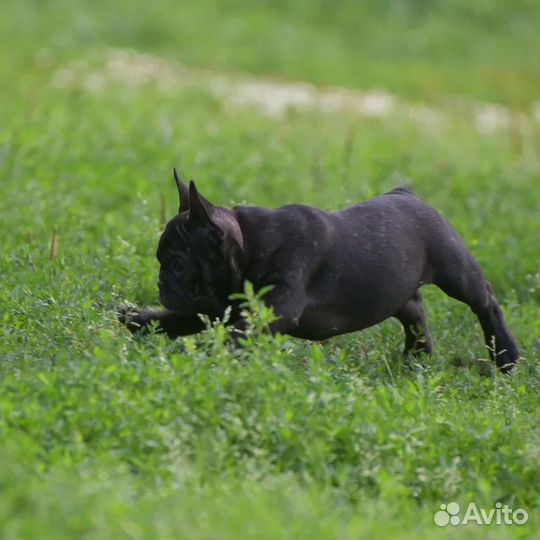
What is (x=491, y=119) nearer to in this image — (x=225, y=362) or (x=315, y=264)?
(x=315, y=264)

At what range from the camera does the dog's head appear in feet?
22.9

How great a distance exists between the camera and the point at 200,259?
7.04 m

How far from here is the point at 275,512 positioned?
5.33 m

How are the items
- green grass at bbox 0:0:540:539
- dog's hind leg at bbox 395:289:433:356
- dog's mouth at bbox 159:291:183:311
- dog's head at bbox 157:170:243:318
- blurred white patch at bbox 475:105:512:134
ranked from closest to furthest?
green grass at bbox 0:0:540:539 < dog's head at bbox 157:170:243:318 < dog's mouth at bbox 159:291:183:311 < dog's hind leg at bbox 395:289:433:356 < blurred white patch at bbox 475:105:512:134

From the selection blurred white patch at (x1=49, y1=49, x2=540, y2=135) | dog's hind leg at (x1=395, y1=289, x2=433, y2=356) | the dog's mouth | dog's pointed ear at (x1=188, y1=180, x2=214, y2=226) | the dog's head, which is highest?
dog's pointed ear at (x1=188, y1=180, x2=214, y2=226)

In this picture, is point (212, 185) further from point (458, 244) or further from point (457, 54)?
point (457, 54)

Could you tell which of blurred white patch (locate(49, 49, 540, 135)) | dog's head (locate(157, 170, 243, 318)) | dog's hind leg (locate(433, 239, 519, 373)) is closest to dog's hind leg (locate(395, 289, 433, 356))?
dog's hind leg (locate(433, 239, 519, 373))

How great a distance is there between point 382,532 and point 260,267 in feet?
7.09

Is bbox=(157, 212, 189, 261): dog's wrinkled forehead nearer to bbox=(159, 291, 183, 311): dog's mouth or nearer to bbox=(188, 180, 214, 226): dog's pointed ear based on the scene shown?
bbox=(188, 180, 214, 226): dog's pointed ear

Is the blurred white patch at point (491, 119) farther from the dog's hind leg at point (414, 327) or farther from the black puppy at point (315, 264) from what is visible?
the black puppy at point (315, 264)

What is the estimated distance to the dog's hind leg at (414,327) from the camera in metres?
8.49

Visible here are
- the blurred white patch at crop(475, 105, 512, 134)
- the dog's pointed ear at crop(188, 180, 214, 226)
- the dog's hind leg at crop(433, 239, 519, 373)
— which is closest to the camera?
the dog's pointed ear at crop(188, 180, 214, 226)

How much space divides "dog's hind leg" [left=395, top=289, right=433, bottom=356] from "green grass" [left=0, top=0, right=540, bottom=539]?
152mm

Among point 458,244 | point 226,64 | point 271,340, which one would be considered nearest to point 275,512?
point 271,340
